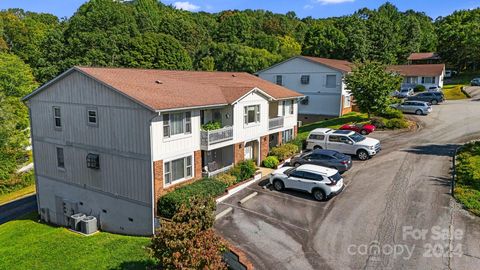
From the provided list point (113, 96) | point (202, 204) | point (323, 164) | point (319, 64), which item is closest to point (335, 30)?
point (319, 64)

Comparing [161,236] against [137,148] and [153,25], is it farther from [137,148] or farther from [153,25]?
A: [153,25]

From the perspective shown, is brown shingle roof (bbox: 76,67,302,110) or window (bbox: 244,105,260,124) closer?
brown shingle roof (bbox: 76,67,302,110)

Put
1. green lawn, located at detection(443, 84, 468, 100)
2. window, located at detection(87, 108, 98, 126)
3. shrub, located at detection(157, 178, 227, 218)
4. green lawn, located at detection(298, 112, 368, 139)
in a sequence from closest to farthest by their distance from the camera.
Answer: shrub, located at detection(157, 178, 227, 218) → window, located at detection(87, 108, 98, 126) → green lawn, located at detection(298, 112, 368, 139) → green lawn, located at detection(443, 84, 468, 100)

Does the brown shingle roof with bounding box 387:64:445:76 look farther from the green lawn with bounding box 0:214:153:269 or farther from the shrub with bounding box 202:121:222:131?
the green lawn with bounding box 0:214:153:269

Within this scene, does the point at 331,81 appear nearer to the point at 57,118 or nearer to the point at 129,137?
the point at 129,137

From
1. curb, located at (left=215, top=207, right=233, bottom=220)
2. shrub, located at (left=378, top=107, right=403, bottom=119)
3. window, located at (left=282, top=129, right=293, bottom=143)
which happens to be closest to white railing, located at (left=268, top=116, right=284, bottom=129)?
window, located at (left=282, top=129, right=293, bottom=143)

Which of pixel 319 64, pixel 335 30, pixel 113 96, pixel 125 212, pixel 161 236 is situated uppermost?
pixel 335 30

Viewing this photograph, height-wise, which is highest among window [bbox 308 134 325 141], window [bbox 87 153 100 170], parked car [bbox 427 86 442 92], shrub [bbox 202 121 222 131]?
parked car [bbox 427 86 442 92]
